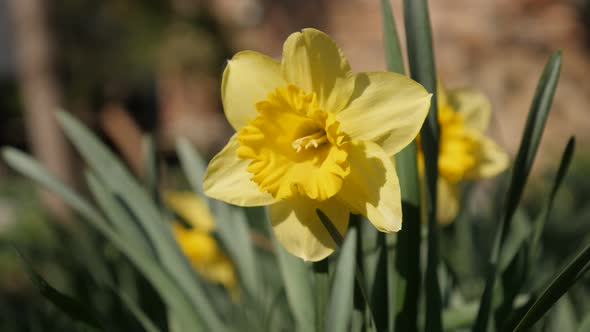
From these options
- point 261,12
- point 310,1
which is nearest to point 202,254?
point 310,1

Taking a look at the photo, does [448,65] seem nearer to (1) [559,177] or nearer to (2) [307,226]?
(1) [559,177]

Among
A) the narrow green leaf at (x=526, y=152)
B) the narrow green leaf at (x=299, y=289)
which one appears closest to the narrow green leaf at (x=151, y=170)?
the narrow green leaf at (x=299, y=289)

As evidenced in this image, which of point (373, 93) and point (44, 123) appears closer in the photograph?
point (373, 93)

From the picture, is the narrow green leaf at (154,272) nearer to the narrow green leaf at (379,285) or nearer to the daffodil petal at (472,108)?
the narrow green leaf at (379,285)

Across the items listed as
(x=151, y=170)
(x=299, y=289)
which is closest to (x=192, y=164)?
(x=151, y=170)

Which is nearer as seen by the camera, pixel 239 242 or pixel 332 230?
pixel 332 230

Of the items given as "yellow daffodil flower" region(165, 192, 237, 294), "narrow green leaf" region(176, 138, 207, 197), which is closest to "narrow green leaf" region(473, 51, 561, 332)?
"narrow green leaf" region(176, 138, 207, 197)

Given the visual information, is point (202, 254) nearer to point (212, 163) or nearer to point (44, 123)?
point (212, 163)
